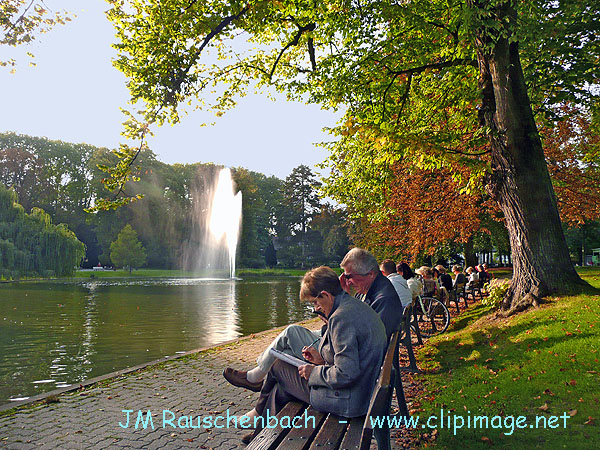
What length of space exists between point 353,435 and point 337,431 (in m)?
0.11

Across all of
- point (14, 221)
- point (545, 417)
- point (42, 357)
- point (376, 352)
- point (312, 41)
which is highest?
point (312, 41)

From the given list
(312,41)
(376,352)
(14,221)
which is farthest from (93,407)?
(14,221)

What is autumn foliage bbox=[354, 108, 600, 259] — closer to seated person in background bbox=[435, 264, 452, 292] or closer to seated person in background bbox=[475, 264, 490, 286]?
seated person in background bbox=[475, 264, 490, 286]

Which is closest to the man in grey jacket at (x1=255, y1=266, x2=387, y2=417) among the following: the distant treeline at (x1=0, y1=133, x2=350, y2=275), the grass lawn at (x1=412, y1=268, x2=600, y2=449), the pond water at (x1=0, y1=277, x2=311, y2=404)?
the grass lawn at (x1=412, y1=268, x2=600, y2=449)

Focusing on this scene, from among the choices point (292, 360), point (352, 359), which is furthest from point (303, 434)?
point (292, 360)

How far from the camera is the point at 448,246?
2930 centimetres

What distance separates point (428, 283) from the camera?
43.4ft

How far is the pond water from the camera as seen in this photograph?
9.73 metres

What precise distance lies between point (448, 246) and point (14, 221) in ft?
110

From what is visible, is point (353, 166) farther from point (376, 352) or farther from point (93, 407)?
point (376, 352)

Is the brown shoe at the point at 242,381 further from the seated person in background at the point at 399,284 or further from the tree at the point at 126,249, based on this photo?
the tree at the point at 126,249

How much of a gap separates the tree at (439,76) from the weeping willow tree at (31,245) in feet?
106

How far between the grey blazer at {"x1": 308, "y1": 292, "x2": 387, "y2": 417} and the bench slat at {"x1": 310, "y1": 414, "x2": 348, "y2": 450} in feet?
0.21

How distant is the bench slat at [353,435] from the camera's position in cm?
308
